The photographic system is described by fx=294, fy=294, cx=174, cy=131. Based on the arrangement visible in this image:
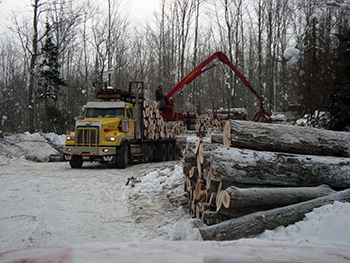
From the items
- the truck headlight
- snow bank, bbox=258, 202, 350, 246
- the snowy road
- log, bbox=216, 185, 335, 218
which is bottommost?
the snowy road

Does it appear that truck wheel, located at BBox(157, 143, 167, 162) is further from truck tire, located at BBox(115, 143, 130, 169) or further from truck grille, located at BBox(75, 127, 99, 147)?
truck grille, located at BBox(75, 127, 99, 147)

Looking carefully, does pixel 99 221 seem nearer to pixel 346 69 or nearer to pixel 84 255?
pixel 84 255

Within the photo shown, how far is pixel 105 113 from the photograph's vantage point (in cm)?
1307

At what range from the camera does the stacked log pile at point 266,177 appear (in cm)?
405

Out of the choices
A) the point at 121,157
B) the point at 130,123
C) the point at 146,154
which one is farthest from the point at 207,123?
the point at 121,157

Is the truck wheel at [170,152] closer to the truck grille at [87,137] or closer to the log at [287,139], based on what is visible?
the truck grille at [87,137]

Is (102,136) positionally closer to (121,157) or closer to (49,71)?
(121,157)

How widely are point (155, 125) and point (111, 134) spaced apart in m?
3.70

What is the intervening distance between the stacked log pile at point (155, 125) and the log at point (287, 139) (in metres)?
9.55

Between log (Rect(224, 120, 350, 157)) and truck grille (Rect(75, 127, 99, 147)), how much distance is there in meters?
7.96

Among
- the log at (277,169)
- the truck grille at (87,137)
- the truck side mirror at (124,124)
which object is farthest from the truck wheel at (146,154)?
the log at (277,169)

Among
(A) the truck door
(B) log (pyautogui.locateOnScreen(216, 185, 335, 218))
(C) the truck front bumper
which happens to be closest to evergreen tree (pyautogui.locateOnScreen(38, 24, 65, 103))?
(A) the truck door

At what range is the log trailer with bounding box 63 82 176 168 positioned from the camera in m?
11.8

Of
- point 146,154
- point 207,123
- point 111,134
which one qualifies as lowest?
point 146,154
